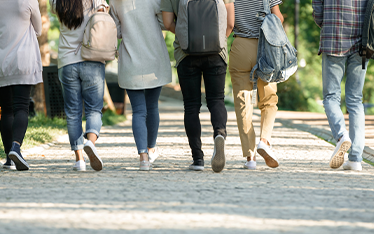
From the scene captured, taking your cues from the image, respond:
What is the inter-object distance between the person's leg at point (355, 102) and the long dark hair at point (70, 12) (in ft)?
9.43

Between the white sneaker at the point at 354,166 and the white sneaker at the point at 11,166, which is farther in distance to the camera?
the white sneaker at the point at 11,166

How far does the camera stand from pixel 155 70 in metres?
5.27

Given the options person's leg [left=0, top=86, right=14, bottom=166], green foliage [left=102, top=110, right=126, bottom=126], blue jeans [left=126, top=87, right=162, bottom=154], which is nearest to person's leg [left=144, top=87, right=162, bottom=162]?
blue jeans [left=126, top=87, right=162, bottom=154]

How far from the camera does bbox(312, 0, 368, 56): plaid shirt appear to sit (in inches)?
204

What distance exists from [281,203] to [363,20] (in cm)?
254

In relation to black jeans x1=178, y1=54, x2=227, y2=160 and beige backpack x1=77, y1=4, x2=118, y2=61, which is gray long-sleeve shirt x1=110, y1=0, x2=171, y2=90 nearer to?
beige backpack x1=77, y1=4, x2=118, y2=61

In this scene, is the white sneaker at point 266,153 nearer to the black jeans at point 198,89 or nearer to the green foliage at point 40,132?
the black jeans at point 198,89

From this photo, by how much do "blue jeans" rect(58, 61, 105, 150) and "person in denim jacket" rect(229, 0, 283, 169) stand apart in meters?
1.43

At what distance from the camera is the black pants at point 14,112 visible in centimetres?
528

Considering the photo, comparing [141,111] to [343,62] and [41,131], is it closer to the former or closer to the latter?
[343,62]

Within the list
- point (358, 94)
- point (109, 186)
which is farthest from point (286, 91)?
point (109, 186)

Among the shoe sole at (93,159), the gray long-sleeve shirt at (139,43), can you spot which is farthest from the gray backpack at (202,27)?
the shoe sole at (93,159)

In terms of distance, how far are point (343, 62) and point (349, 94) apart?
0.35 metres

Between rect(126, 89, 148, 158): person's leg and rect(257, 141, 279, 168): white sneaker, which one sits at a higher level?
rect(126, 89, 148, 158): person's leg
